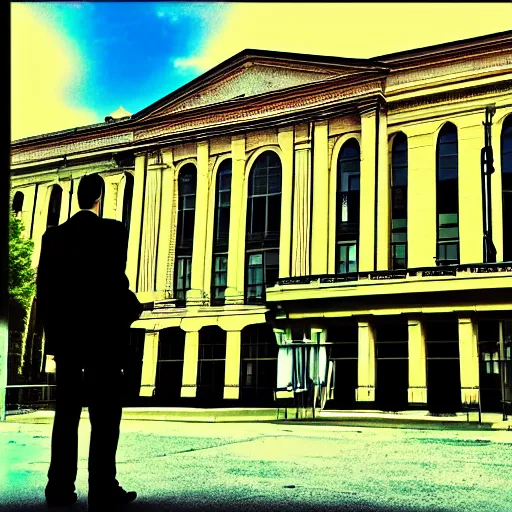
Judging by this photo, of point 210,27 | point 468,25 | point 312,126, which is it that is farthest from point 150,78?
point 468,25

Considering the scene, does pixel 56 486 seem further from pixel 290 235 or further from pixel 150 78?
pixel 150 78

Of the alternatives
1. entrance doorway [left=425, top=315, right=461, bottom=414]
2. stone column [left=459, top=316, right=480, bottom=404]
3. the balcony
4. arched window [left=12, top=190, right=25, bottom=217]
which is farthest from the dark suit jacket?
stone column [left=459, top=316, right=480, bottom=404]

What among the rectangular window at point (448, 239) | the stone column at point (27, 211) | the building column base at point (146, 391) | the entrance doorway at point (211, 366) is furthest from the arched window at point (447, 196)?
the stone column at point (27, 211)

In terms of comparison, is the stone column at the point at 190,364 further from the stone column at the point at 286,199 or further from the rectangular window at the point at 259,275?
the stone column at the point at 286,199

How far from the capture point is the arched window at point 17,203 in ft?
15.4

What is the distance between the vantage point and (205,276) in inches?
177

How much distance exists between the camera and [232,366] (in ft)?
14.4

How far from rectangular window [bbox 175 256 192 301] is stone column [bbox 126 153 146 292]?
26cm

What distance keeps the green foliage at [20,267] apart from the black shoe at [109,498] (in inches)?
73.1

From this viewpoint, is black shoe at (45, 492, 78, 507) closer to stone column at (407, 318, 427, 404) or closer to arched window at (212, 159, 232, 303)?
arched window at (212, 159, 232, 303)

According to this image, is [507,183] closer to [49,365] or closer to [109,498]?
[109,498]

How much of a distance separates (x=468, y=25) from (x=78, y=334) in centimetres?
282

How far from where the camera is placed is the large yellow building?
13.7ft

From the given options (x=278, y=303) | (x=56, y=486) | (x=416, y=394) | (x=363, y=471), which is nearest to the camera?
(x=56, y=486)
